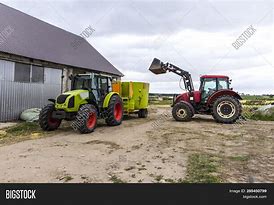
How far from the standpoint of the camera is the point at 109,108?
1112cm

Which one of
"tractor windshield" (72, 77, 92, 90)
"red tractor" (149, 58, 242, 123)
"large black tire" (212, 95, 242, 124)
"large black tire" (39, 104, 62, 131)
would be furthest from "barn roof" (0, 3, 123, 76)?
"large black tire" (212, 95, 242, 124)

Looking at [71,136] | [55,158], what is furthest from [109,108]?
[55,158]

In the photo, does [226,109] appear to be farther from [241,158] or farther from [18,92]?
[18,92]

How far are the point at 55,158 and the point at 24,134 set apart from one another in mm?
3913

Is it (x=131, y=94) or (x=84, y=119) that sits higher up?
(x=131, y=94)

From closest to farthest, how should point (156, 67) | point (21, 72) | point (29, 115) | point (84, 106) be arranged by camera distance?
point (84, 106) < point (29, 115) < point (21, 72) < point (156, 67)

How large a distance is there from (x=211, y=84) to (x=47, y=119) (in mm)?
8196

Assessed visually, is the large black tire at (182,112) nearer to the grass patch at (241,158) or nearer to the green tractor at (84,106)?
the green tractor at (84,106)

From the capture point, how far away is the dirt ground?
4.85 meters

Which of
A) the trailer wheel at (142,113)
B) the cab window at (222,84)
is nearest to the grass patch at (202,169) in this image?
the cab window at (222,84)

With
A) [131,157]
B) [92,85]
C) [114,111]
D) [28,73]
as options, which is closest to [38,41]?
[28,73]

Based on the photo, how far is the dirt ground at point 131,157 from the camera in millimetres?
4852

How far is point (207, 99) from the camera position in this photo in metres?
13.6

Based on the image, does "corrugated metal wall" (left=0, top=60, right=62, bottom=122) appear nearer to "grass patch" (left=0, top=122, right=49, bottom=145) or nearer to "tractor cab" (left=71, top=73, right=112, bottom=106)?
"grass patch" (left=0, top=122, right=49, bottom=145)
